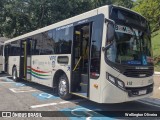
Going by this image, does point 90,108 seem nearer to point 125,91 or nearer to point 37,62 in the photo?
point 125,91

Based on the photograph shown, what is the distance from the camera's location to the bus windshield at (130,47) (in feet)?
22.3

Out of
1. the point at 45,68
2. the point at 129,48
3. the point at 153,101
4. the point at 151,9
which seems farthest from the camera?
the point at 151,9

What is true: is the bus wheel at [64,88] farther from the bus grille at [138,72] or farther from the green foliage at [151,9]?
→ the green foliage at [151,9]

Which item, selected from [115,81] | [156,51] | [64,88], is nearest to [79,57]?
[64,88]

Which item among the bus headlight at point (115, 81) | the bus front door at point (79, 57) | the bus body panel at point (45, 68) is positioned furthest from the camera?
the bus body panel at point (45, 68)

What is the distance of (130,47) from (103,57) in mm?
1024

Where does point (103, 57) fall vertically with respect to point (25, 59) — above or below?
above

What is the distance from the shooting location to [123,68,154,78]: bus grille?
6961 millimetres

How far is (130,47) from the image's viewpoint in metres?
7.21

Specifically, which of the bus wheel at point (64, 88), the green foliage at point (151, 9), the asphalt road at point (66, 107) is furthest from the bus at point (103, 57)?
the green foliage at point (151, 9)

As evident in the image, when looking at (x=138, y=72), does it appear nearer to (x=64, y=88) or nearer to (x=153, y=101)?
(x=153, y=101)

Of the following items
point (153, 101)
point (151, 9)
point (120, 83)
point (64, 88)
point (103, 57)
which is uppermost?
point (151, 9)

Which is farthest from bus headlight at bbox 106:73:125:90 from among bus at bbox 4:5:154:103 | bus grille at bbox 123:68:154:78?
bus grille at bbox 123:68:154:78

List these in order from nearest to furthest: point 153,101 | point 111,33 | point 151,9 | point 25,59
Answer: point 111,33 < point 153,101 < point 25,59 < point 151,9
